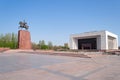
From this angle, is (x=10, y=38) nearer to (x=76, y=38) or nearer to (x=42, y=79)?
(x=76, y=38)

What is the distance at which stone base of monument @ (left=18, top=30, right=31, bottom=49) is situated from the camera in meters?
27.5

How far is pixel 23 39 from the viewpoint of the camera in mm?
27781

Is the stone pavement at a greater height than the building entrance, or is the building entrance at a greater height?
the building entrance

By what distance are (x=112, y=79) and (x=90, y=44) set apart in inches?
1642

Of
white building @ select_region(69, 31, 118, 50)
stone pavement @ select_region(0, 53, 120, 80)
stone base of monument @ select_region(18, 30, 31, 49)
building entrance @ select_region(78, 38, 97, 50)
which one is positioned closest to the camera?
stone pavement @ select_region(0, 53, 120, 80)

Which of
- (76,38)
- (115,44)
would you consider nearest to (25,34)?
(76,38)

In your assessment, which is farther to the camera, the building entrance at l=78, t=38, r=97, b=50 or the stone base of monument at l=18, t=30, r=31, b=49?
the building entrance at l=78, t=38, r=97, b=50

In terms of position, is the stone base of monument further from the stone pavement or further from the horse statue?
the stone pavement

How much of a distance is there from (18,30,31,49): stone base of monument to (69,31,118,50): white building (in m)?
19.1

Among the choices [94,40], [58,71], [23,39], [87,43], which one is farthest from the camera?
[87,43]

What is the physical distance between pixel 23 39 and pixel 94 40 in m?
24.6

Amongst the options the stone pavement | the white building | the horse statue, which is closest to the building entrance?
the white building

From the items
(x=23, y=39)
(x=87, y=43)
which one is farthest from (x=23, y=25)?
(x=87, y=43)

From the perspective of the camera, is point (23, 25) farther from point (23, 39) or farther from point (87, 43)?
point (87, 43)
